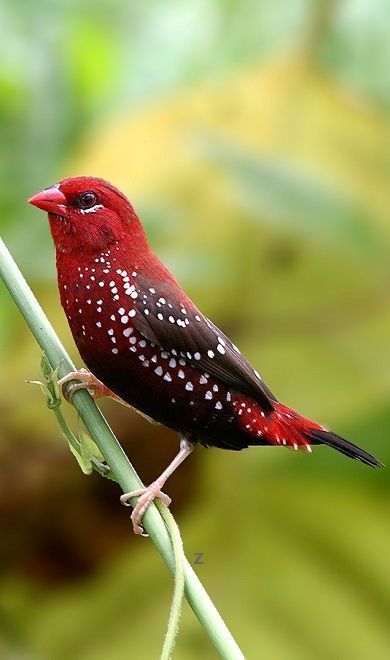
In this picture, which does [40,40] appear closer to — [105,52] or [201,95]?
[105,52]

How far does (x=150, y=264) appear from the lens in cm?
138

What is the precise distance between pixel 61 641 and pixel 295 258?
1.13m

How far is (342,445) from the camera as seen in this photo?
1364 mm

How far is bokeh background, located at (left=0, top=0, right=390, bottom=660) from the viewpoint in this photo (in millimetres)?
2596

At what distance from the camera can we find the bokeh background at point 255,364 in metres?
2.60

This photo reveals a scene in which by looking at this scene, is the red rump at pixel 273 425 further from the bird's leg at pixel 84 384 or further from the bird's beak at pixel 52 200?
the bird's beak at pixel 52 200

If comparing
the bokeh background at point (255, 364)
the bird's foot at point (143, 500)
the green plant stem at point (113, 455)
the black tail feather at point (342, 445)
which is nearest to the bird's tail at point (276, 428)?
the black tail feather at point (342, 445)

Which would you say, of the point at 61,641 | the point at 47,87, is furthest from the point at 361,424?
the point at 47,87

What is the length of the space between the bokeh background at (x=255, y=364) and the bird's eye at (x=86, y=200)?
4.15ft

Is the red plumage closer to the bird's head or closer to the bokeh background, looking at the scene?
the bird's head

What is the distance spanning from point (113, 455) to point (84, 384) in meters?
0.19

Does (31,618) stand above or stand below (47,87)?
below

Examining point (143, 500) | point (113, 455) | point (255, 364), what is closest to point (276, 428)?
point (143, 500)

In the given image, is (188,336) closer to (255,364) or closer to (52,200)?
(52,200)
